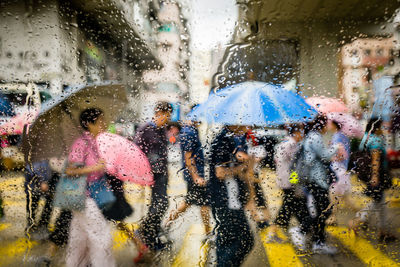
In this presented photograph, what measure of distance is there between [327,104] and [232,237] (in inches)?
37.7

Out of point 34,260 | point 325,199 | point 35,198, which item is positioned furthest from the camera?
point 34,260

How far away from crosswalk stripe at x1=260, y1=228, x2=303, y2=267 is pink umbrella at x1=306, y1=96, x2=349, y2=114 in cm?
77

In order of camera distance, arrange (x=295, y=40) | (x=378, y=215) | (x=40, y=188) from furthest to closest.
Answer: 1. (x=40, y=188)
2. (x=378, y=215)
3. (x=295, y=40)

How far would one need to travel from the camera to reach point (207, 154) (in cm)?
146

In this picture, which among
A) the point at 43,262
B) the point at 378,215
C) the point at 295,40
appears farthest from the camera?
the point at 43,262

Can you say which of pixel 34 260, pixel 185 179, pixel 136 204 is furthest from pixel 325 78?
pixel 34 260

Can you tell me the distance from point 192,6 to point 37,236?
1.75 metres

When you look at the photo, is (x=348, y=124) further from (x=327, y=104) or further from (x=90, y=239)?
(x=90, y=239)

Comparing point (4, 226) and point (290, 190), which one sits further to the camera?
point (4, 226)

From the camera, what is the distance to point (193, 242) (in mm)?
1606

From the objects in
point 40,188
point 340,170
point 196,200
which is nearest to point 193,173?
point 196,200

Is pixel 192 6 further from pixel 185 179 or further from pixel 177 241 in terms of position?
pixel 177 241

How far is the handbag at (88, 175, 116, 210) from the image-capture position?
4.96ft

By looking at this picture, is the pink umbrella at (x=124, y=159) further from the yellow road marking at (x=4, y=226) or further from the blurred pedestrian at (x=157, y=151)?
the yellow road marking at (x=4, y=226)
